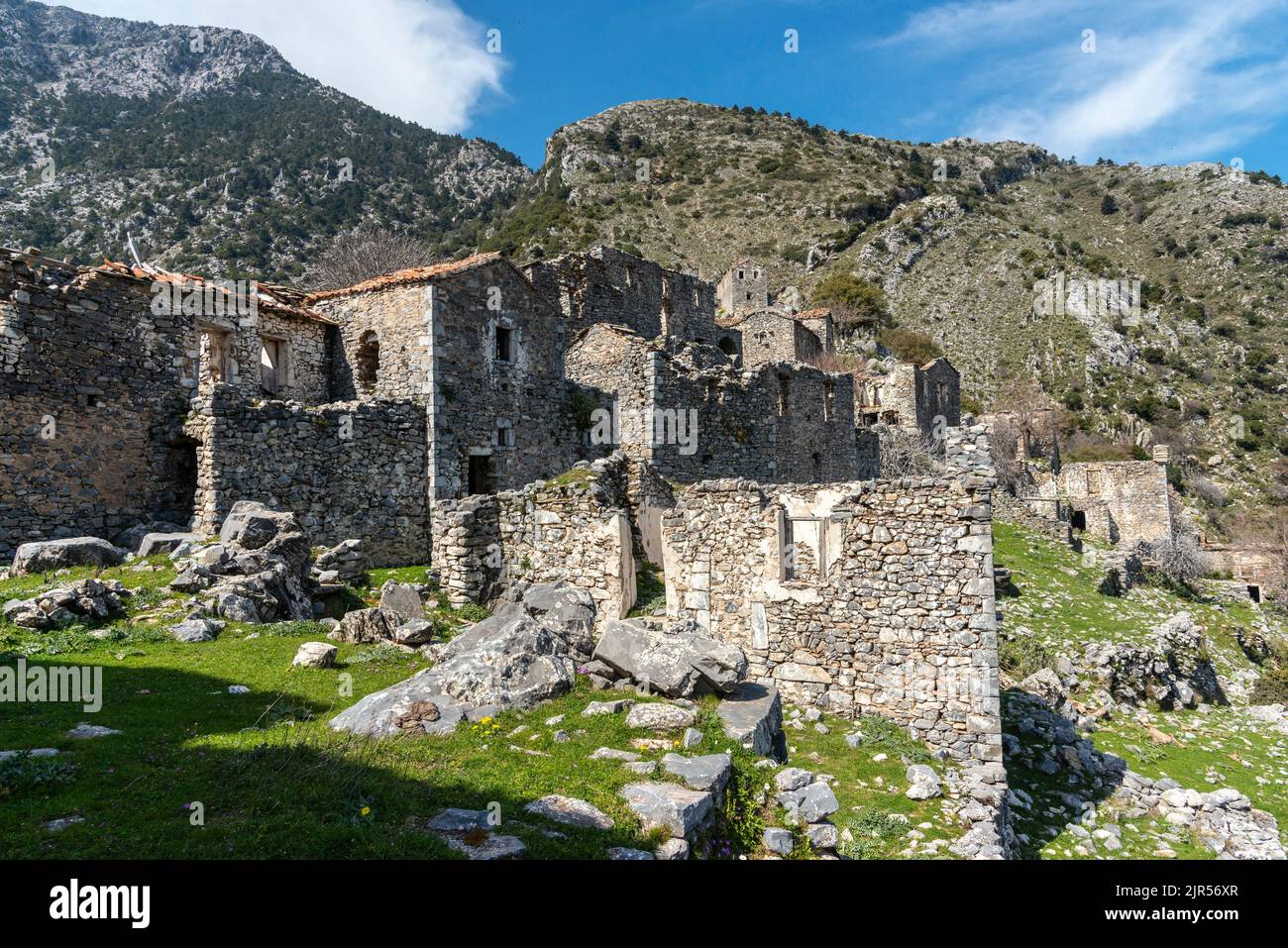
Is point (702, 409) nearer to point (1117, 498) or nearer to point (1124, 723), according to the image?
point (1124, 723)

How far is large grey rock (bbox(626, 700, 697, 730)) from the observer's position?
6.62m

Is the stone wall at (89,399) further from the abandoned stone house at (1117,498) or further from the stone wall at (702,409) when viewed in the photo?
the abandoned stone house at (1117,498)

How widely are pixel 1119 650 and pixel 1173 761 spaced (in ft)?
12.9

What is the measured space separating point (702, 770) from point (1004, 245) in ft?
264

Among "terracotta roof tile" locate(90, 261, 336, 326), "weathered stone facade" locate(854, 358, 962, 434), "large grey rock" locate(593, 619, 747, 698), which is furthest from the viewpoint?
"weathered stone facade" locate(854, 358, 962, 434)

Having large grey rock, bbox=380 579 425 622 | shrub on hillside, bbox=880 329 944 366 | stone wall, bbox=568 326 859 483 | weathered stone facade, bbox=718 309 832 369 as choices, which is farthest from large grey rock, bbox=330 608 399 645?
shrub on hillside, bbox=880 329 944 366

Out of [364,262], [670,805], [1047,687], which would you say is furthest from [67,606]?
[364,262]

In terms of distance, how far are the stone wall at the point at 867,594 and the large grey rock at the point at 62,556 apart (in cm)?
953

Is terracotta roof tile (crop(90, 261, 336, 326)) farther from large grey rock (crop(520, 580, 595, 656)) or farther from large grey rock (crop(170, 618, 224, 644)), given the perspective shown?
large grey rock (crop(520, 580, 595, 656))

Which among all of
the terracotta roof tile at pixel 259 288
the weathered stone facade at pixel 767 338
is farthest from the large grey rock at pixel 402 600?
the weathered stone facade at pixel 767 338

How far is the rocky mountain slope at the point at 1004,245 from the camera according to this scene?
56.9 metres

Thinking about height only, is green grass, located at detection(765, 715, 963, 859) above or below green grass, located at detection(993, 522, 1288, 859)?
above

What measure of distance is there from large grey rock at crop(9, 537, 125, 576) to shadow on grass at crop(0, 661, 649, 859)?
18.0 ft
